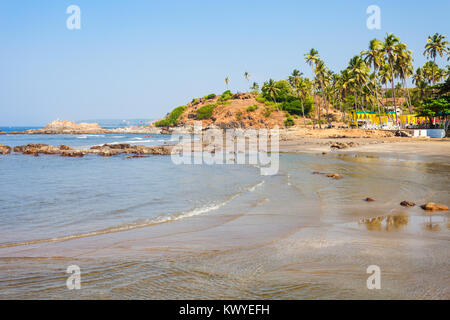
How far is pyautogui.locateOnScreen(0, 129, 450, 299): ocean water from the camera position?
5.80 m

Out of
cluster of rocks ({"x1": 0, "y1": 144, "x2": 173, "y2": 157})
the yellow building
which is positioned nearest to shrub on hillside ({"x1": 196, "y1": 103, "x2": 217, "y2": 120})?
the yellow building

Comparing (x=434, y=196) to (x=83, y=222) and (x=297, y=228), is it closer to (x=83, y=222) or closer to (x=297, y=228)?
(x=297, y=228)

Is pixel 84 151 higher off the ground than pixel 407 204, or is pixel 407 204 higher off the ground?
pixel 84 151

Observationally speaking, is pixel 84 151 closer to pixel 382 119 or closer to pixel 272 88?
pixel 382 119

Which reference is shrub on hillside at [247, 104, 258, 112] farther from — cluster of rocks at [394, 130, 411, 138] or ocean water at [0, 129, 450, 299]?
ocean water at [0, 129, 450, 299]

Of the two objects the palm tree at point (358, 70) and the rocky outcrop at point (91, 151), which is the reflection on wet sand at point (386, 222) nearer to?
the rocky outcrop at point (91, 151)

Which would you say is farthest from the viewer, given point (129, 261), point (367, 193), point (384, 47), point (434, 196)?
point (384, 47)

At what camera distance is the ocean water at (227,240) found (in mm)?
5805

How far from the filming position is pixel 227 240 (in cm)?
859

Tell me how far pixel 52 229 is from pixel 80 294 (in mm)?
5167

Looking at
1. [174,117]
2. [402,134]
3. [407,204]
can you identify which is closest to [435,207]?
[407,204]

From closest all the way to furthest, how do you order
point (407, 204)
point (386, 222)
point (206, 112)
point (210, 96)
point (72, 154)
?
point (386, 222), point (407, 204), point (72, 154), point (206, 112), point (210, 96)
